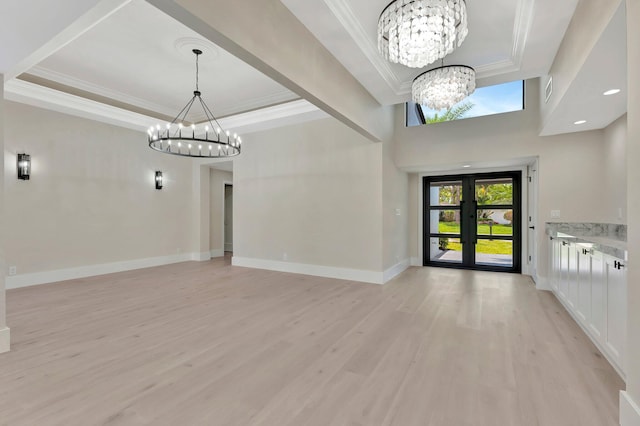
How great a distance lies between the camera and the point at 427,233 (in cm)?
677

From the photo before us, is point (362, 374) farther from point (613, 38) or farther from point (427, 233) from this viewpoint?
point (427, 233)

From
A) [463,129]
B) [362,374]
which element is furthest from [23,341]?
[463,129]

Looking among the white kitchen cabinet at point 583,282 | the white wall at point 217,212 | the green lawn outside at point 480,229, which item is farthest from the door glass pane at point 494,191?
the white wall at point 217,212

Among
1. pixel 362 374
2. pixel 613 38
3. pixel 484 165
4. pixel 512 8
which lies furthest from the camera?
pixel 484 165

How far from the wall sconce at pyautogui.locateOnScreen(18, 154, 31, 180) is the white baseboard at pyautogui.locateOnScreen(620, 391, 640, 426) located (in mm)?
7723

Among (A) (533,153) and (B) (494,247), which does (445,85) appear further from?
(B) (494,247)

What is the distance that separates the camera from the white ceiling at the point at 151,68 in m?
3.54

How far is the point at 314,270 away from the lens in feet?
18.9

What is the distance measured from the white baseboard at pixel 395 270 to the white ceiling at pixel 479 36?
3.22 m

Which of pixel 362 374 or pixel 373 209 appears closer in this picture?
pixel 362 374

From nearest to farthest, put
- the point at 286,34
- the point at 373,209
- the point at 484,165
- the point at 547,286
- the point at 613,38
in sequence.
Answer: the point at 613,38, the point at 286,34, the point at 547,286, the point at 373,209, the point at 484,165

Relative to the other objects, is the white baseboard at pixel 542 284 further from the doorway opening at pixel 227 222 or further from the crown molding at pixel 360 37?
the doorway opening at pixel 227 222

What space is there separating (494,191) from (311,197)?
4.01 meters

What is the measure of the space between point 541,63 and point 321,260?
14.8 feet
